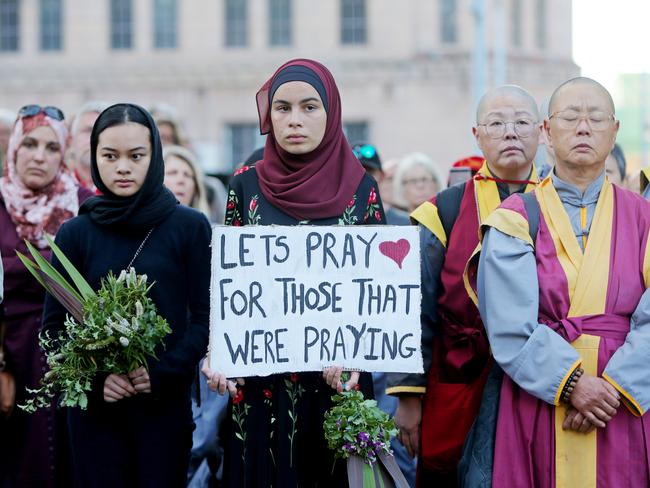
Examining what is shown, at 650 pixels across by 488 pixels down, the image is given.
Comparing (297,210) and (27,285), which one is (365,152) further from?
(297,210)

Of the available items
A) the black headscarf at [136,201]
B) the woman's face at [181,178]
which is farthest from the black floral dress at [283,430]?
the woman's face at [181,178]

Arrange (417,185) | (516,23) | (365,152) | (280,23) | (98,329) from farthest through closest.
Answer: (516,23) < (280,23) < (417,185) < (365,152) < (98,329)

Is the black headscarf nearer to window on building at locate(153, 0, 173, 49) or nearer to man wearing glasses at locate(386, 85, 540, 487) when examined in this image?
man wearing glasses at locate(386, 85, 540, 487)

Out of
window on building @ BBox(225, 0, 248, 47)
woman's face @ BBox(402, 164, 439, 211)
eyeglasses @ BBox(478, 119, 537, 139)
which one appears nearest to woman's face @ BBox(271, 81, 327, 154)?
eyeglasses @ BBox(478, 119, 537, 139)

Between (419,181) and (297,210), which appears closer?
(297,210)

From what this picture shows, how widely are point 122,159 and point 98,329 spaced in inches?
30.6

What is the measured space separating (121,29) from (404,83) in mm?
9199

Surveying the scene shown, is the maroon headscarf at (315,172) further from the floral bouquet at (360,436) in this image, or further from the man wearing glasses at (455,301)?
the floral bouquet at (360,436)

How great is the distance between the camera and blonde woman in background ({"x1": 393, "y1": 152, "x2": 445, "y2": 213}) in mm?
7301

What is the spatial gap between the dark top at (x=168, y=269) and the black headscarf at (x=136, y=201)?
51 mm

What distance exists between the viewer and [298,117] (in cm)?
417

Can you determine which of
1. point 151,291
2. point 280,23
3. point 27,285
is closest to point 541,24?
point 280,23

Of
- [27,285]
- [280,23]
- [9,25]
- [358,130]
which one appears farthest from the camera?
[9,25]

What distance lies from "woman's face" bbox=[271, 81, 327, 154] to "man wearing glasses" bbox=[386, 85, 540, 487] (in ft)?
2.35
